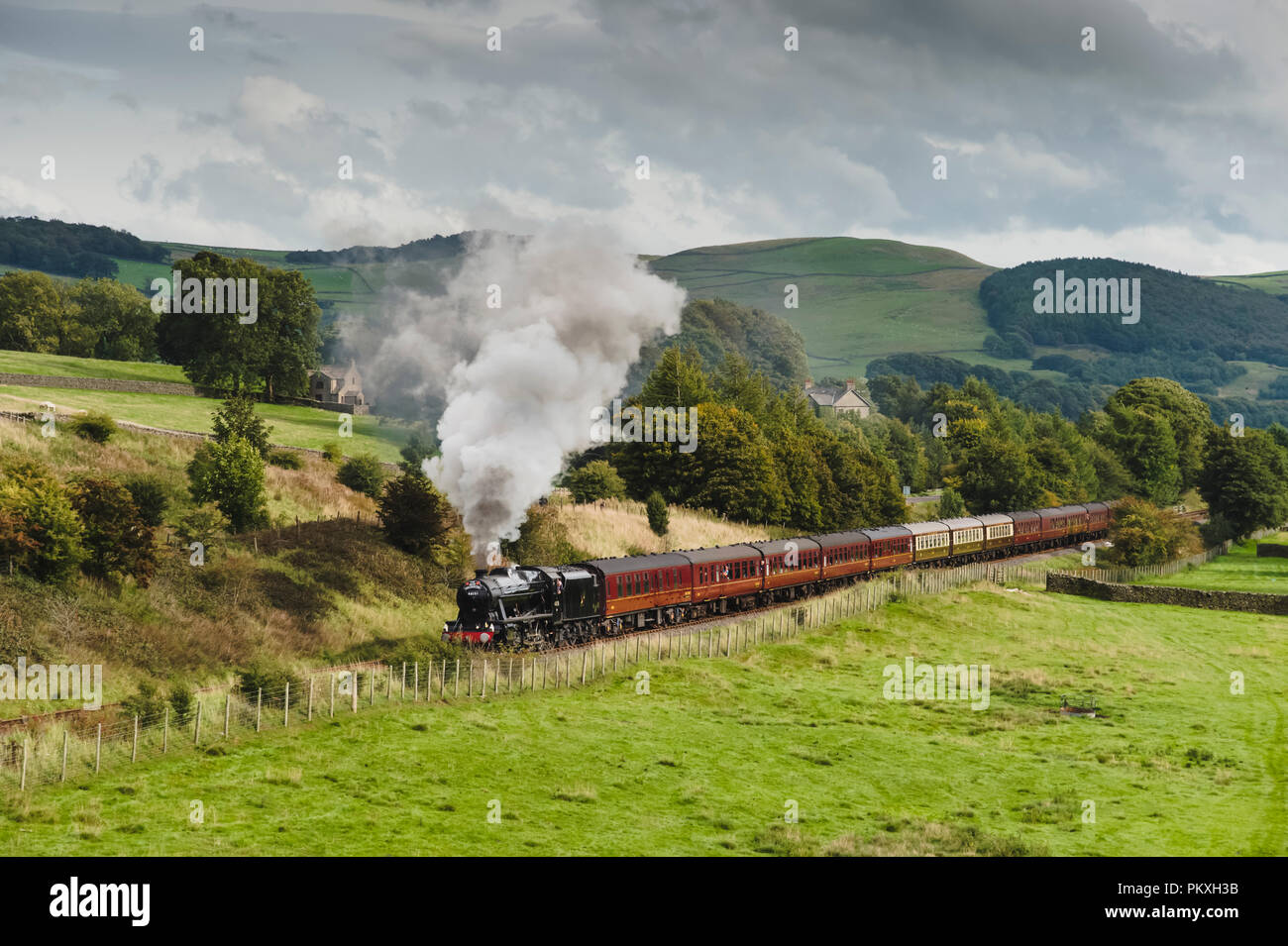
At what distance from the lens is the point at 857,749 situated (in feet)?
101

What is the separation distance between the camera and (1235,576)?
8100 cm

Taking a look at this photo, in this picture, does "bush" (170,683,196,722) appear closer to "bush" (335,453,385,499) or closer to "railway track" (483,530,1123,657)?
"railway track" (483,530,1123,657)

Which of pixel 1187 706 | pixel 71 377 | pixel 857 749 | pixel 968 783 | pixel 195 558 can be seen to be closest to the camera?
pixel 968 783

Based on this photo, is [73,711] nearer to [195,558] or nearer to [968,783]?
[195,558]

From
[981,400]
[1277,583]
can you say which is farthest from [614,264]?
[981,400]

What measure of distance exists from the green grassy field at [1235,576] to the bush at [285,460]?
55211 mm

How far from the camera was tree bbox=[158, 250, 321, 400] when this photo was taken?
85.4m

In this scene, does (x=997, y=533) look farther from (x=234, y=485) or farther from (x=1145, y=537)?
(x=234, y=485)

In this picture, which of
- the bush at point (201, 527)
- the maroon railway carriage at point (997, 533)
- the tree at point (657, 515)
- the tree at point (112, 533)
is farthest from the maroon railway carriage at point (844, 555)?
the tree at point (112, 533)

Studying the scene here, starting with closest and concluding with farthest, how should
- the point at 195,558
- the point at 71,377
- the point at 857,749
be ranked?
the point at 857,749, the point at 195,558, the point at 71,377

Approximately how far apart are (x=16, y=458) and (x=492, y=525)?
883 inches

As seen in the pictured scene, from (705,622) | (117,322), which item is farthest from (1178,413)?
(117,322)

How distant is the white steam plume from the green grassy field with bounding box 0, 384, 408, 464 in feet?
25.6

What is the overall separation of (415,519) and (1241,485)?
79.7m
